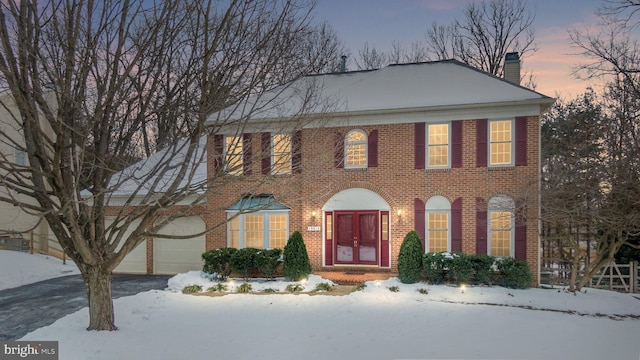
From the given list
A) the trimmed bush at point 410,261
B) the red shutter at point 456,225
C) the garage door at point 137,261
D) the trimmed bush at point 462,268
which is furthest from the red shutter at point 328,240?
the garage door at point 137,261

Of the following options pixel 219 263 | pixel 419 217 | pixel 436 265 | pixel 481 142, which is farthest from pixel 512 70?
pixel 219 263

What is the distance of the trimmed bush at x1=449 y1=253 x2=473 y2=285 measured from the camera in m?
13.9

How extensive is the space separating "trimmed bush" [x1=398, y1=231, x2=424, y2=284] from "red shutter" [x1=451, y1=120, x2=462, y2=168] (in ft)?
9.61

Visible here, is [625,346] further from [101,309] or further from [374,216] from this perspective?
[101,309]

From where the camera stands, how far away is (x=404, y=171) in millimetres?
15773

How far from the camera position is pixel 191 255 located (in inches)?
715

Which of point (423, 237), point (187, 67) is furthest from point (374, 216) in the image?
point (187, 67)

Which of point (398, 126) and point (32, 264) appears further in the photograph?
point (32, 264)

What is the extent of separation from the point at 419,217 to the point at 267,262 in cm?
527

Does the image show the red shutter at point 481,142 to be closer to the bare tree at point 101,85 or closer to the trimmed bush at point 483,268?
the trimmed bush at point 483,268

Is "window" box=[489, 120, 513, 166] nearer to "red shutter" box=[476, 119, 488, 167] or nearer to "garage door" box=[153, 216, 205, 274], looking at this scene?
"red shutter" box=[476, 119, 488, 167]

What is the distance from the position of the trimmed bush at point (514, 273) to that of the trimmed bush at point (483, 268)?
27 centimetres

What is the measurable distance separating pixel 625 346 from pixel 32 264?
20440mm

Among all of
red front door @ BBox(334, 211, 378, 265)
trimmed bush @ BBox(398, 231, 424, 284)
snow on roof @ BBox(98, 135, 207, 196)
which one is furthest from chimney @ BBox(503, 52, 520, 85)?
snow on roof @ BBox(98, 135, 207, 196)
